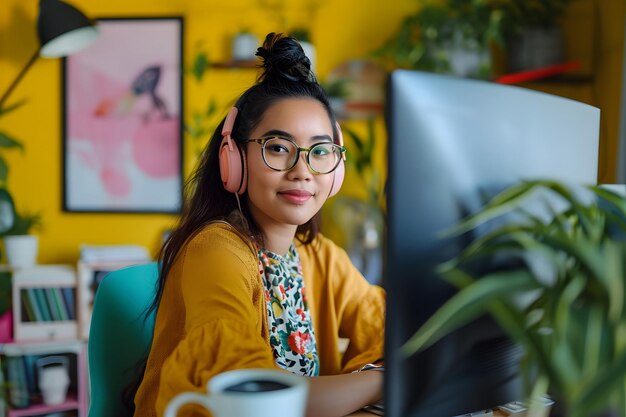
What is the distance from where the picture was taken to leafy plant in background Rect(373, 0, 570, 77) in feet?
9.16

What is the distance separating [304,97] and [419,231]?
0.54 meters

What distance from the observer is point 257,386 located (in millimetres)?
514

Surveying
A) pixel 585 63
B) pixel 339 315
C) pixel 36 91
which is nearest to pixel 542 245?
pixel 339 315

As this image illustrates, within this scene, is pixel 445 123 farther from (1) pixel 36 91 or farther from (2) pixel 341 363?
(1) pixel 36 91

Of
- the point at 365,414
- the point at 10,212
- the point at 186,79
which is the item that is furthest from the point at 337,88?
the point at 365,414

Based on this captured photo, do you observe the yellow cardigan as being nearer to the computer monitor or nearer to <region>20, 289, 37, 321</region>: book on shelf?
the computer monitor

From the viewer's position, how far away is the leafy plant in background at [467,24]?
2793mm

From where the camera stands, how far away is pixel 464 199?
0.58 metres

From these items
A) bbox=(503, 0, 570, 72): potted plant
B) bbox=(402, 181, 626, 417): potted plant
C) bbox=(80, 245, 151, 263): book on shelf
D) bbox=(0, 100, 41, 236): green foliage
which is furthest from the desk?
bbox=(503, 0, 570, 72): potted plant

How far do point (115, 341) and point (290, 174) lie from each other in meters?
0.45

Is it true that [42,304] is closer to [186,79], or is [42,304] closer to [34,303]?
[34,303]

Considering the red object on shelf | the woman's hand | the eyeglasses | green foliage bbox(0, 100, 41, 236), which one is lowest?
the woman's hand

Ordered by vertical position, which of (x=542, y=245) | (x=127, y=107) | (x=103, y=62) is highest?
(x=103, y=62)

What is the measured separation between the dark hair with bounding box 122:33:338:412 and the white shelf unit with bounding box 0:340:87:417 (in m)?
1.79
